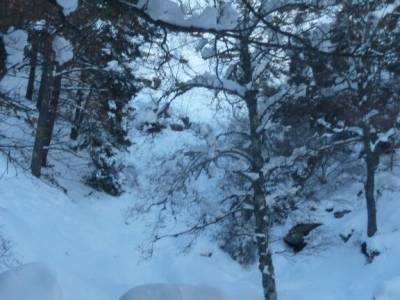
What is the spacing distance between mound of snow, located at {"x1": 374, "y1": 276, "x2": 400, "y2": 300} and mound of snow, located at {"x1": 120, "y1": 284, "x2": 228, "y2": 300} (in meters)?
11.1

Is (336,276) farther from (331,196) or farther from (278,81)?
(278,81)

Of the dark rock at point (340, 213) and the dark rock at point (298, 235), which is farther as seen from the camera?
the dark rock at point (340, 213)

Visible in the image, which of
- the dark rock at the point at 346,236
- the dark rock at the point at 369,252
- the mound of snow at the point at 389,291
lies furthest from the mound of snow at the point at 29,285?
the dark rock at the point at 346,236

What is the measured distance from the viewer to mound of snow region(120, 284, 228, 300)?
3303 millimetres

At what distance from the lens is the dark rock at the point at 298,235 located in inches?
824

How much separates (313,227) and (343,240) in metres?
1.23

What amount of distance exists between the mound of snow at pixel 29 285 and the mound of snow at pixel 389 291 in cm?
1159

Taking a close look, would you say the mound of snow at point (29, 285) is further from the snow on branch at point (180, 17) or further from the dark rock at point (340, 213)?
the dark rock at point (340, 213)

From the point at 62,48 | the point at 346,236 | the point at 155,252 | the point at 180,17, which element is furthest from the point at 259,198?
the point at 180,17

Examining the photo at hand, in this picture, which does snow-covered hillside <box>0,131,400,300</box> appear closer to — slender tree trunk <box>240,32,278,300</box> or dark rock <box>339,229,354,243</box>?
dark rock <box>339,229,354,243</box>

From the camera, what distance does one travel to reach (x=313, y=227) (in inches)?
828

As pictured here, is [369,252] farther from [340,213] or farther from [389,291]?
[389,291]

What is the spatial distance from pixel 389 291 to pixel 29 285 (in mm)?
12099

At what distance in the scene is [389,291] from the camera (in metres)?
13.8
